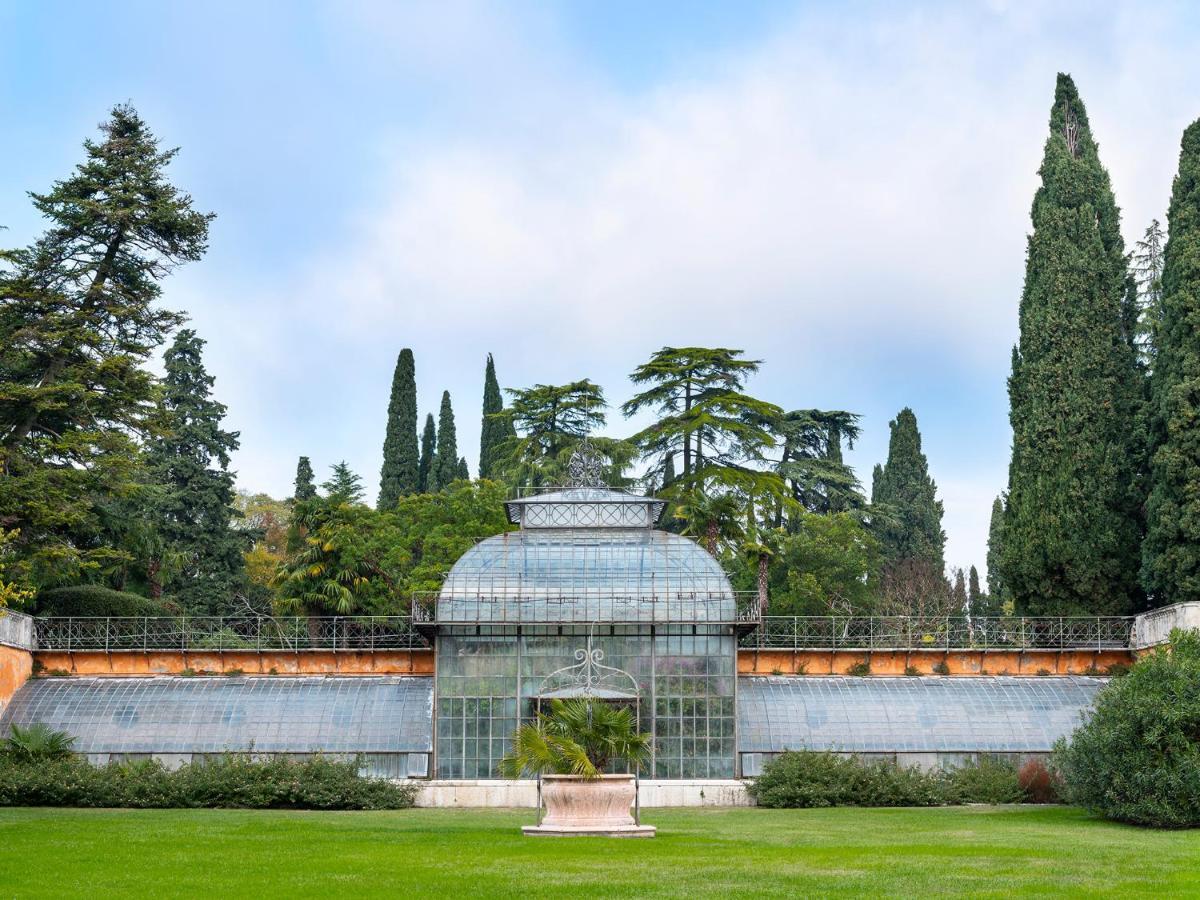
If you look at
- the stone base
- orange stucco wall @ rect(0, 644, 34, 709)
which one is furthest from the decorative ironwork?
orange stucco wall @ rect(0, 644, 34, 709)

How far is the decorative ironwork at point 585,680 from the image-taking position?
134 ft

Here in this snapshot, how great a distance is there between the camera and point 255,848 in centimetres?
2428

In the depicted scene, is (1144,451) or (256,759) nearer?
(256,759)

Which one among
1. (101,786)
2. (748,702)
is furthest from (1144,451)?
(101,786)

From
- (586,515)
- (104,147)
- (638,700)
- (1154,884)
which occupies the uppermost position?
(104,147)

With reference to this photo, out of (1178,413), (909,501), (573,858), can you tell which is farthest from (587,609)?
(909,501)

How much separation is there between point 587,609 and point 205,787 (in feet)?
37.7

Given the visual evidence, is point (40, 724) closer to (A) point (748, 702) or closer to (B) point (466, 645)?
(B) point (466, 645)

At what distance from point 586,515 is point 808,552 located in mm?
20757

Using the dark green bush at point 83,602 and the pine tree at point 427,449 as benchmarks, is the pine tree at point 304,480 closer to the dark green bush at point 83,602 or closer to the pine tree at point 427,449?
the pine tree at point 427,449

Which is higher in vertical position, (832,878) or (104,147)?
(104,147)

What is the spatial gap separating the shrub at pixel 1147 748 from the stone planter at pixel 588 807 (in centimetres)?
→ 1139

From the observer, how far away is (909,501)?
7688 centimetres

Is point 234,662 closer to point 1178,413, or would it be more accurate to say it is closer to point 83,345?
point 83,345
